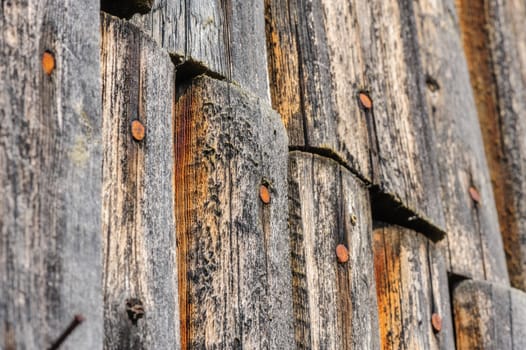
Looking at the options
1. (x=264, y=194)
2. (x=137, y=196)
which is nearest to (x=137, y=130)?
→ (x=137, y=196)

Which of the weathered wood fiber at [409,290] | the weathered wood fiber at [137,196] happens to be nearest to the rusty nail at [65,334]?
the weathered wood fiber at [137,196]

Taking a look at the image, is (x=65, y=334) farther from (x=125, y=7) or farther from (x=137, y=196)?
(x=125, y=7)

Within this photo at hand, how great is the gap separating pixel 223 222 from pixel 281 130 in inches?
15.8

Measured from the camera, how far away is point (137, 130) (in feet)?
7.42

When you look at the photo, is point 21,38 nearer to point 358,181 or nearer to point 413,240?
point 358,181

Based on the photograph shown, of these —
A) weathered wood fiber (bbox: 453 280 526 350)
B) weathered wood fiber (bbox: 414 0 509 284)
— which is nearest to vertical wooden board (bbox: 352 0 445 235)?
weathered wood fiber (bbox: 414 0 509 284)

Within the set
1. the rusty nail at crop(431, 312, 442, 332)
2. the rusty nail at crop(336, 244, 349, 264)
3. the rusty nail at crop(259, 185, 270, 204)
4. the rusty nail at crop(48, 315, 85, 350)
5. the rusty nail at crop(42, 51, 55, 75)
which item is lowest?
the rusty nail at crop(48, 315, 85, 350)

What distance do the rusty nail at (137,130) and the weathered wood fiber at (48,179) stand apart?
184 millimetres

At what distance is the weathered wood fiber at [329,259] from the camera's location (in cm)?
264

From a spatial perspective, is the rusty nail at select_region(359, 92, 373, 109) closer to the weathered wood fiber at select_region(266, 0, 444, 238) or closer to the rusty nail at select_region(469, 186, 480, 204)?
the weathered wood fiber at select_region(266, 0, 444, 238)

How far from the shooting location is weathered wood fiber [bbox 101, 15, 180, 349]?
2.10m

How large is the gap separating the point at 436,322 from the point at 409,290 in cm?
15

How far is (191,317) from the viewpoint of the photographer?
7.61 feet

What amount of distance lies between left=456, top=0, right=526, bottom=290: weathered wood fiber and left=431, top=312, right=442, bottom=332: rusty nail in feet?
2.73
